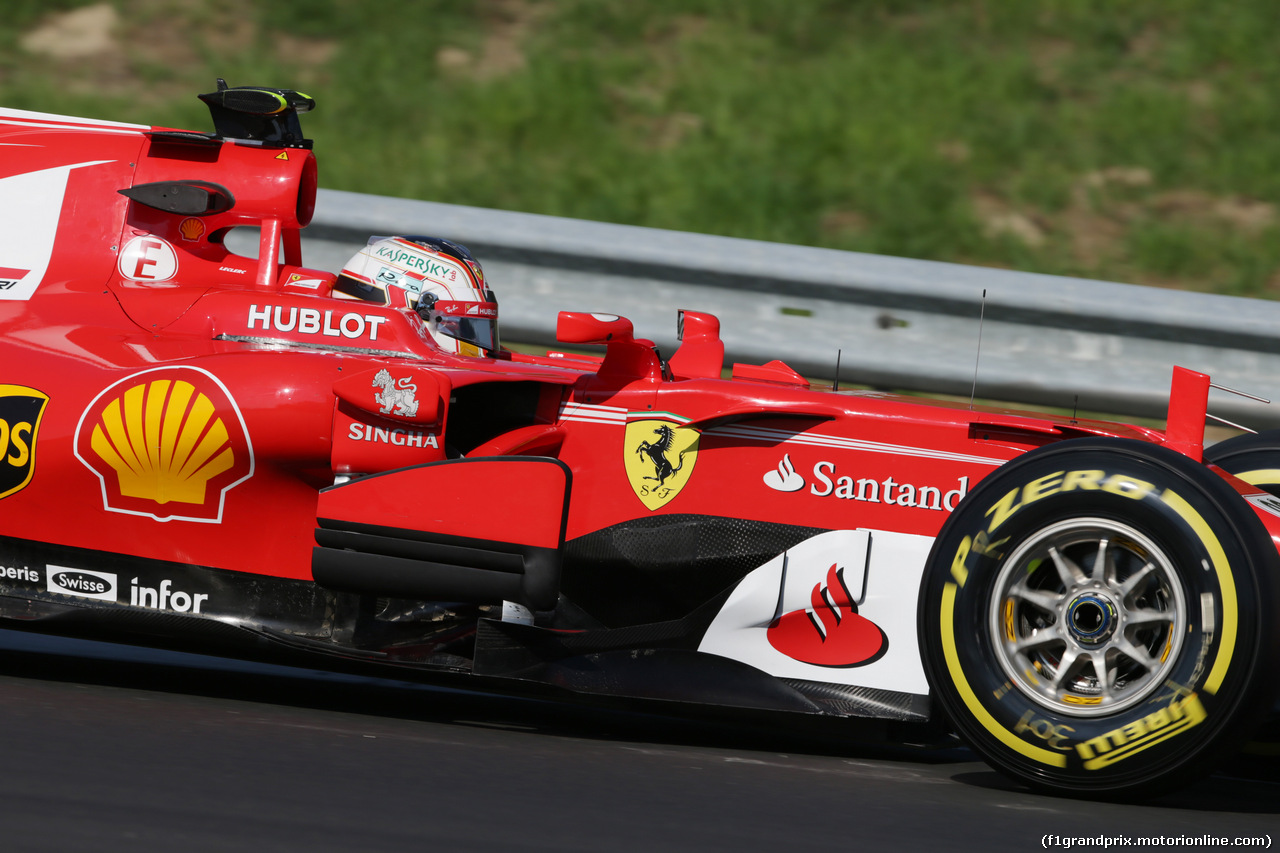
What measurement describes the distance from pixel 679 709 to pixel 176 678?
1.66m

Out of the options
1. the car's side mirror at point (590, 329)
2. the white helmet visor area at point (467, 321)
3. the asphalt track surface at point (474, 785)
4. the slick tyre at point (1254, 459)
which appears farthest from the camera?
the white helmet visor area at point (467, 321)

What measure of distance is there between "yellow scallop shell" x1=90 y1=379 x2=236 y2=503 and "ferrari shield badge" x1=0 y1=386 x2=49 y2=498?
0.18m

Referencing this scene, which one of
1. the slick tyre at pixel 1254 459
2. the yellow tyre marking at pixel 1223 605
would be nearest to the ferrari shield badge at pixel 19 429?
the yellow tyre marking at pixel 1223 605

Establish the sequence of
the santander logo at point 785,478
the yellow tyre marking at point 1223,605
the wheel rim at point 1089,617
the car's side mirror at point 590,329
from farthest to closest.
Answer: the car's side mirror at point 590,329
the santander logo at point 785,478
the wheel rim at point 1089,617
the yellow tyre marking at point 1223,605

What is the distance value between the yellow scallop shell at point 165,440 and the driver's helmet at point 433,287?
781mm

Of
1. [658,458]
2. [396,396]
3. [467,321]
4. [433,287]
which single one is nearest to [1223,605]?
[658,458]

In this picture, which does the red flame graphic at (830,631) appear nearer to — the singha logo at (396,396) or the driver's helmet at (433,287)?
the singha logo at (396,396)

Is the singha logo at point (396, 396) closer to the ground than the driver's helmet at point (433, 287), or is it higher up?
closer to the ground

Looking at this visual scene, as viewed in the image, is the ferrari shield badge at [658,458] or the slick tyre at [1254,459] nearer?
the ferrari shield badge at [658,458]

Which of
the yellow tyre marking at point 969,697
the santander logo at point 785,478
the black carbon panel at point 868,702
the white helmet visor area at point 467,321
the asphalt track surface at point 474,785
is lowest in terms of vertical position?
the asphalt track surface at point 474,785

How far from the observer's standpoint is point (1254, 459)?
416cm

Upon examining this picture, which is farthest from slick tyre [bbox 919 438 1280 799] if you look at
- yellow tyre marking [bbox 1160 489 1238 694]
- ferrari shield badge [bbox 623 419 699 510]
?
ferrari shield badge [bbox 623 419 699 510]

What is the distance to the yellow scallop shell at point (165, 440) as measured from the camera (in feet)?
12.4

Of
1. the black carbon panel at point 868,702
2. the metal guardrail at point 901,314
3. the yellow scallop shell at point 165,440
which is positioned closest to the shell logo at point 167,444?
the yellow scallop shell at point 165,440
